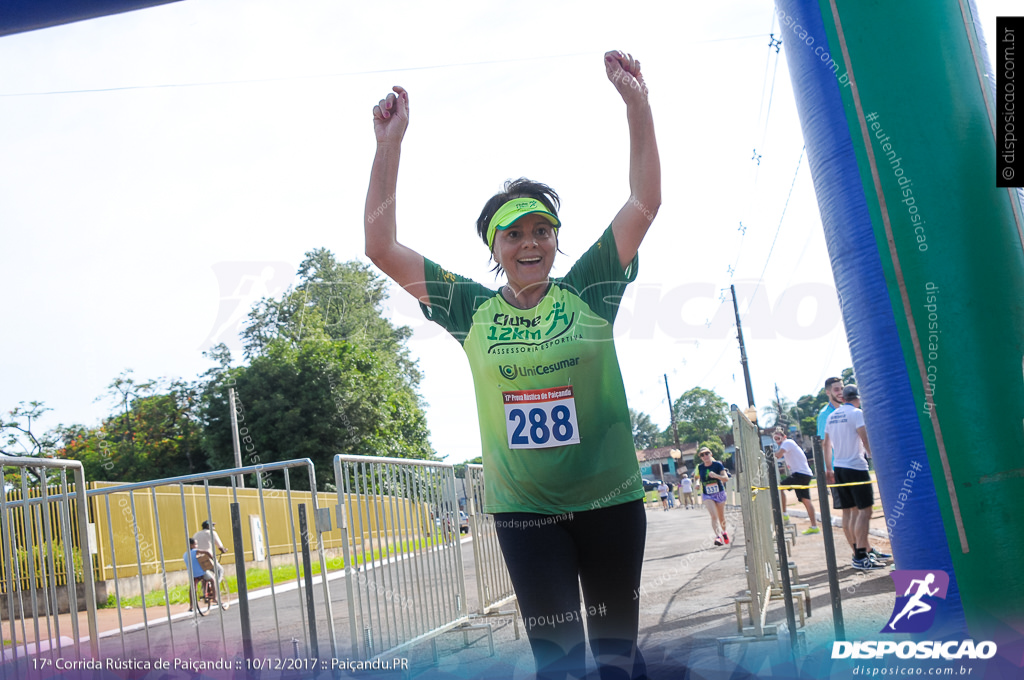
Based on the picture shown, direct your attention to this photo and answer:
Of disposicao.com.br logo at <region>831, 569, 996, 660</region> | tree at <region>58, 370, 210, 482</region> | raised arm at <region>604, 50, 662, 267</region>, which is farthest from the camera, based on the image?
tree at <region>58, 370, 210, 482</region>

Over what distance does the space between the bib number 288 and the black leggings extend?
0.21 meters

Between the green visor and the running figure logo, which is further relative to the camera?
the running figure logo

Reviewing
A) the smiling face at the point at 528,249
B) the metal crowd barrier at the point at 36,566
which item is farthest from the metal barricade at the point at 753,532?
the metal crowd barrier at the point at 36,566

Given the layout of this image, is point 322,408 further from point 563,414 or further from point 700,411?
point 563,414

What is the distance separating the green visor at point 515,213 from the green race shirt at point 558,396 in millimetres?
165

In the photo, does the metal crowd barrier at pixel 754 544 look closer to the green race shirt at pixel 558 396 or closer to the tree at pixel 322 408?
the green race shirt at pixel 558 396

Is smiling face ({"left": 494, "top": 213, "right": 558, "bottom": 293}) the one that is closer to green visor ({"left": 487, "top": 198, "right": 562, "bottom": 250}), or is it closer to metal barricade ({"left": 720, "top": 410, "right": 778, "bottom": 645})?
green visor ({"left": 487, "top": 198, "right": 562, "bottom": 250})

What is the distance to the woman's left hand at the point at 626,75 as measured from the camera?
2502mm

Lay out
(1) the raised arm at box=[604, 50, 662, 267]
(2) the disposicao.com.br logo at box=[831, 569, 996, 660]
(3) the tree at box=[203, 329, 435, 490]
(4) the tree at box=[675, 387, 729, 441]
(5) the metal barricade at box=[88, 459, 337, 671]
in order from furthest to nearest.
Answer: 1. (3) the tree at box=[203, 329, 435, 490]
2. (4) the tree at box=[675, 387, 729, 441]
3. (5) the metal barricade at box=[88, 459, 337, 671]
4. (2) the disposicao.com.br logo at box=[831, 569, 996, 660]
5. (1) the raised arm at box=[604, 50, 662, 267]

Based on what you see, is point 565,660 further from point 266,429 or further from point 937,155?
point 266,429

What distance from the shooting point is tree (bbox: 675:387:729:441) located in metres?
7.04

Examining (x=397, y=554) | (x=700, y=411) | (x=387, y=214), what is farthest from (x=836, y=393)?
(x=387, y=214)

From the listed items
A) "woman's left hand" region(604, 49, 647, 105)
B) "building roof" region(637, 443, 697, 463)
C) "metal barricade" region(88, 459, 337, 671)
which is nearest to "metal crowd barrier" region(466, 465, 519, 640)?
"metal barricade" region(88, 459, 337, 671)

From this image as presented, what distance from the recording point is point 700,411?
24.6 ft
